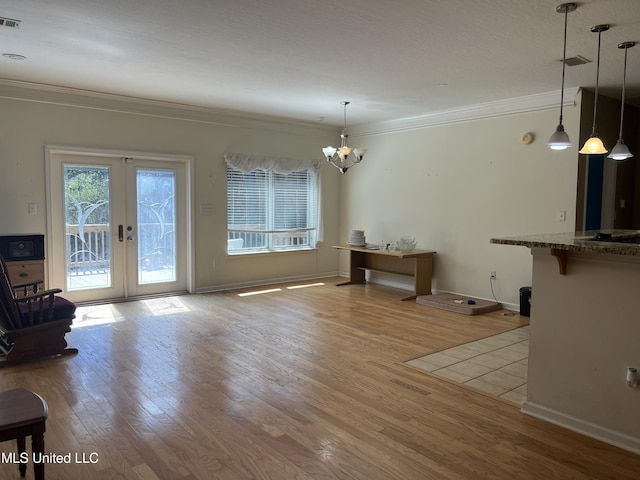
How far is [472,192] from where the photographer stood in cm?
632

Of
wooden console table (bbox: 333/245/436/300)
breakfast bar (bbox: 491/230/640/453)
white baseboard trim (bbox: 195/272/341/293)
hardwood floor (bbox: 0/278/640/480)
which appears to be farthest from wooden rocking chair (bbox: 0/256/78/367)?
wooden console table (bbox: 333/245/436/300)

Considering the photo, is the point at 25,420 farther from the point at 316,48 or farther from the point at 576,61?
the point at 576,61

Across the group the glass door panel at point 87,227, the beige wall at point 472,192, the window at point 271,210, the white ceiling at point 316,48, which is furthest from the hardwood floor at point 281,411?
the white ceiling at point 316,48

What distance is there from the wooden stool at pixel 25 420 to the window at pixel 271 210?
16.4 ft

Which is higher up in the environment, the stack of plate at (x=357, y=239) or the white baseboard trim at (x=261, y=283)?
the stack of plate at (x=357, y=239)

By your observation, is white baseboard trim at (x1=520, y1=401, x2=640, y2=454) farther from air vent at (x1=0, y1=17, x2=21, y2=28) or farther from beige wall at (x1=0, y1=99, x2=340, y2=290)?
beige wall at (x1=0, y1=99, x2=340, y2=290)

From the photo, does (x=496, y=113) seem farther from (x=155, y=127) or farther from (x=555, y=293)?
(x=155, y=127)

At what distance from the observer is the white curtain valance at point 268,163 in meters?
6.91

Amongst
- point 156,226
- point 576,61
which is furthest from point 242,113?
point 576,61

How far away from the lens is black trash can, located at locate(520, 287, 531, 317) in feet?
17.9

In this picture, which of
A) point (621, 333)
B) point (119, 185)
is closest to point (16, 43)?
point (119, 185)

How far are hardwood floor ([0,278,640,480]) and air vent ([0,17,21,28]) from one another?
2625mm

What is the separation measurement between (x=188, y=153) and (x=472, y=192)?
3.92m

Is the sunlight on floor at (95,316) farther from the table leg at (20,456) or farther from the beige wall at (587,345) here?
the beige wall at (587,345)
